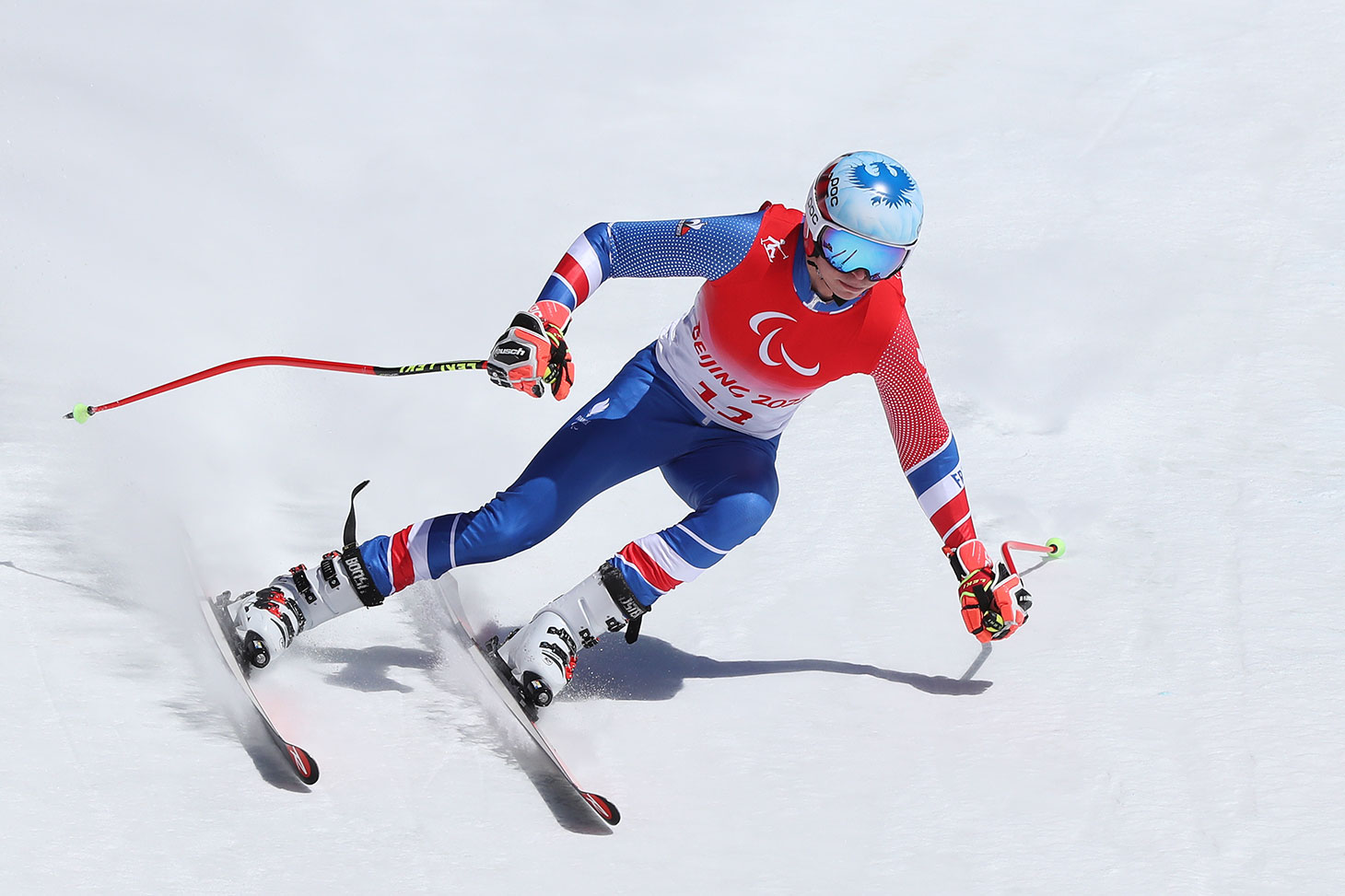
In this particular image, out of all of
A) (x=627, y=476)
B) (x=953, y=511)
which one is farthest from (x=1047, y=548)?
(x=627, y=476)

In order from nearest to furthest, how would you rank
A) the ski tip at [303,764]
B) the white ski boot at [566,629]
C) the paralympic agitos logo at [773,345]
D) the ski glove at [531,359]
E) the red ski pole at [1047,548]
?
the ski tip at [303,764], the ski glove at [531,359], the white ski boot at [566,629], the paralympic agitos logo at [773,345], the red ski pole at [1047,548]

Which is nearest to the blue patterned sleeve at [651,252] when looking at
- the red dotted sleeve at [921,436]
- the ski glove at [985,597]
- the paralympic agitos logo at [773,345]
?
the paralympic agitos logo at [773,345]

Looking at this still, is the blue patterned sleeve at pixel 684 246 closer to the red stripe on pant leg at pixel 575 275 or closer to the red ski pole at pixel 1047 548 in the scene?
the red stripe on pant leg at pixel 575 275

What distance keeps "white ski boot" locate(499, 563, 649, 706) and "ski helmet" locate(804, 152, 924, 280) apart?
0.99 metres

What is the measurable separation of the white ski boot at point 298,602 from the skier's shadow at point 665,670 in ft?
2.11

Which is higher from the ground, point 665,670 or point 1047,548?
point 665,670

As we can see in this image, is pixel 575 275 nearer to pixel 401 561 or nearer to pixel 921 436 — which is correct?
pixel 401 561

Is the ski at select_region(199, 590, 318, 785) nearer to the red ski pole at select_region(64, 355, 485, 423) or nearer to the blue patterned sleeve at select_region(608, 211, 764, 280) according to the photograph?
the red ski pole at select_region(64, 355, 485, 423)

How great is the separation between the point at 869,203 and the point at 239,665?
1.95 meters

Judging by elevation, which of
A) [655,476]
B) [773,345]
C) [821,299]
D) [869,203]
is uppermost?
[869,203]

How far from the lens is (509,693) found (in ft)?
11.9

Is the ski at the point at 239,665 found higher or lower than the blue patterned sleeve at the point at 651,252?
lower

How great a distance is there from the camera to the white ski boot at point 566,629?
3555 mm

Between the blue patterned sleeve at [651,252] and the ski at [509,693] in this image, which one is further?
the blue patterned sleeve at [651,252]
